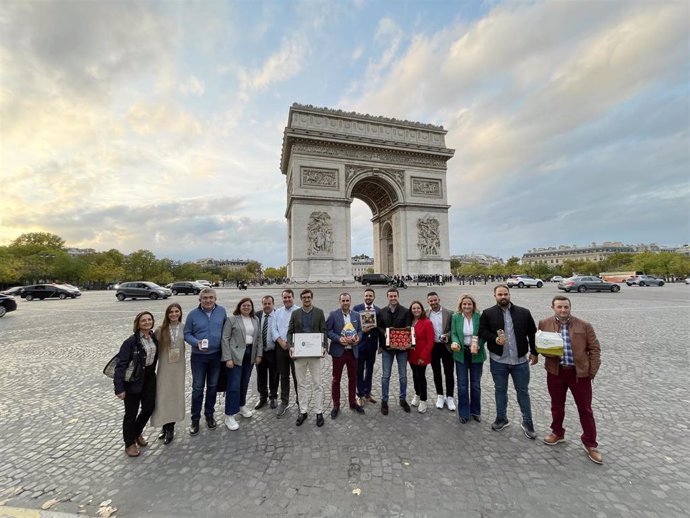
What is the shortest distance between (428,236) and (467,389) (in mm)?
30616

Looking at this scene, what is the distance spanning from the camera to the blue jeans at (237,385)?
3835mm

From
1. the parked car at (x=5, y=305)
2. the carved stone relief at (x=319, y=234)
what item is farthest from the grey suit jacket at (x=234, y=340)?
the carved stone relief at (x=319, y=234)

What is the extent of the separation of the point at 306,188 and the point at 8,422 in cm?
2790

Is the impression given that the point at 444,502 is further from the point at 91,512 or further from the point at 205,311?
the point at 205,311

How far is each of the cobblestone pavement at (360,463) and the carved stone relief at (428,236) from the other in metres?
28.6

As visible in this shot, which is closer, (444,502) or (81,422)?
(444,502)

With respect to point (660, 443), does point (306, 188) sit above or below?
above

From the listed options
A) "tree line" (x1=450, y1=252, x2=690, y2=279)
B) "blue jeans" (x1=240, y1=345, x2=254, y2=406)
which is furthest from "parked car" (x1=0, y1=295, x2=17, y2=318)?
"tree line" (x1=450, y1=252, x2=690, y2=279)

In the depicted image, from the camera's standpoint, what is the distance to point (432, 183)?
113 ft

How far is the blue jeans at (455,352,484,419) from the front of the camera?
3.76m

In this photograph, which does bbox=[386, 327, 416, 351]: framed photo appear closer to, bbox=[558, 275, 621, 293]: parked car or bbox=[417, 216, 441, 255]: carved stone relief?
bbox=[558, 275, 621, 293]: parked car

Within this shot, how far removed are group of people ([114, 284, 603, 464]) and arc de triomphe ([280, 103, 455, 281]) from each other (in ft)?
82.3

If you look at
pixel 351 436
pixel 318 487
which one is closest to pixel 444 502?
pixel 318 487

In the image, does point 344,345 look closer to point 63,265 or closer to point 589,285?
point 589,285
